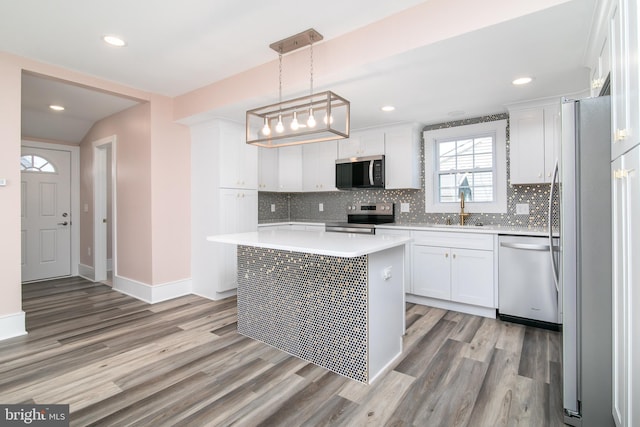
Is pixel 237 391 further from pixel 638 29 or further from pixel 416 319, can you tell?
pixel 638 29

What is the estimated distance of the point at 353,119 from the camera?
4.21 metres

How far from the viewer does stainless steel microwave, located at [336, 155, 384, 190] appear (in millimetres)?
4484

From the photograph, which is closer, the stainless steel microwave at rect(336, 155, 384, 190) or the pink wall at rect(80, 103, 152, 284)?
the pink wall at rect(80, 103, 152, 284)

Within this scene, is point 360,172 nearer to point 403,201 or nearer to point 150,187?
point 403,201

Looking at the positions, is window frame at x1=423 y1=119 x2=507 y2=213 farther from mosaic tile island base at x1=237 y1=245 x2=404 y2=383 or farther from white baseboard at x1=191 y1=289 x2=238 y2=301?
white baseboard at x1=191 y1=289 x2=238 y2=301

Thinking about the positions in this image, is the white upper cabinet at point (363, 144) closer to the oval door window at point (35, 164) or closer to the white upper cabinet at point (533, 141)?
the white upper cabinet at point (533, 141)

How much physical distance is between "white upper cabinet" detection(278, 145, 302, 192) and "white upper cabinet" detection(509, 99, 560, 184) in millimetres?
3046

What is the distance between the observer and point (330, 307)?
242 cm

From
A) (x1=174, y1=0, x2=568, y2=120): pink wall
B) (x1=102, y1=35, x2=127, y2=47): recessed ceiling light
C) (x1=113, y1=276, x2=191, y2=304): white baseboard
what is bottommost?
(x1=113, y1=276, x2=191, y2=304): white baseboard

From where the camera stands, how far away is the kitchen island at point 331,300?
223cm

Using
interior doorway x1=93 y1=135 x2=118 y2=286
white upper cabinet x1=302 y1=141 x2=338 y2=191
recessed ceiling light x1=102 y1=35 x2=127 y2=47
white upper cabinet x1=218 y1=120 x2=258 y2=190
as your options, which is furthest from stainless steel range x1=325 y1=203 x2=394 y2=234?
interior doorway x1=93 y1=135 x2=118 y2=286

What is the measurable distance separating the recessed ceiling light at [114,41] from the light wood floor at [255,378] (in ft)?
8.22

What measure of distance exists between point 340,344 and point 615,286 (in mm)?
1584

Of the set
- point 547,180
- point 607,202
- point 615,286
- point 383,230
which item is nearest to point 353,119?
point 383,230
